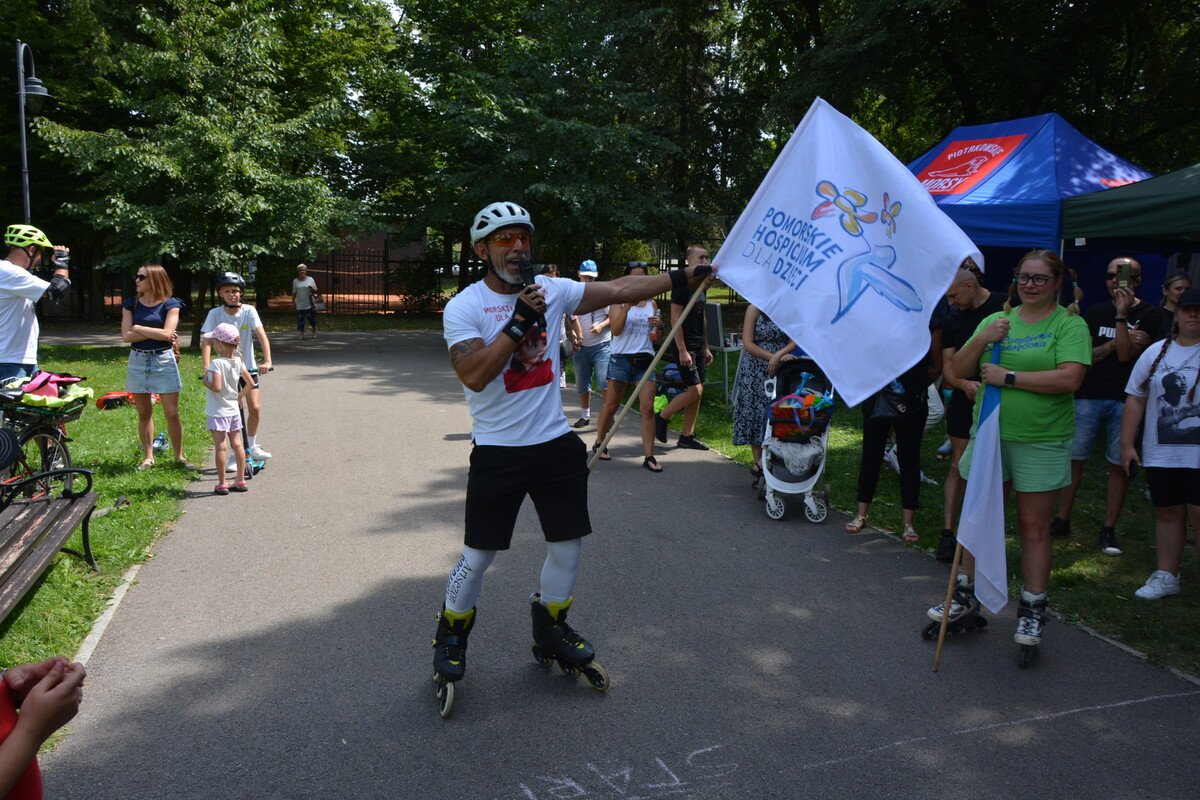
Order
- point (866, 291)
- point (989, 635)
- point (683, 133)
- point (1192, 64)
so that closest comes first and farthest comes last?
Result: 1. point (866, 291)
2. point (989, 635)
3. point (1192, 64)
4. point (683, 133)

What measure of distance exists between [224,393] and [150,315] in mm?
1075

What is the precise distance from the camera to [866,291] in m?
4.00

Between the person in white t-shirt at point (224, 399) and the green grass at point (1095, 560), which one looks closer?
the green grass at point (1095, 560)

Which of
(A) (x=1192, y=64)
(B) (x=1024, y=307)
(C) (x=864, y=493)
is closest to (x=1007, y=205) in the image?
(C) (x=864, y=493)

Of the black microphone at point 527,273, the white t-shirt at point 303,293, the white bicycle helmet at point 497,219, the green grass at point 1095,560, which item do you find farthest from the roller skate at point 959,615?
the white t-shirt at point 303,293

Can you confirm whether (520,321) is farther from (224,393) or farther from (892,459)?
(892,459)

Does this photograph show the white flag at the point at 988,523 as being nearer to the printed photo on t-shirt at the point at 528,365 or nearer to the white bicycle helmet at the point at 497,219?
the printed photo on t-shirt at the point at 528,365

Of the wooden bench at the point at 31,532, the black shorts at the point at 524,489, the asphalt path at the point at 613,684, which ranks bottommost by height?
the asphalt path at the point at 613,684

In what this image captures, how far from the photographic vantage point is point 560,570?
403 cm

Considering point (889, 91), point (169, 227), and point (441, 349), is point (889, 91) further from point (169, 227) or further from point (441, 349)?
point (169, 227)

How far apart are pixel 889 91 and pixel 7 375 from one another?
51.4 feet

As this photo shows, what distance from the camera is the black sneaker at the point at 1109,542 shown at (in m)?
6.19

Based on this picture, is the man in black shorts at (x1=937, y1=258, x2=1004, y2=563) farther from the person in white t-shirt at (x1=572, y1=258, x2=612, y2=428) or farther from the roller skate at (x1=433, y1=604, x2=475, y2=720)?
the person in white t-shirt at (x1=572, y1=258, x2=612, y2=428)

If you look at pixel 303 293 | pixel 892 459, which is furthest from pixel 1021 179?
pixel 303 293
